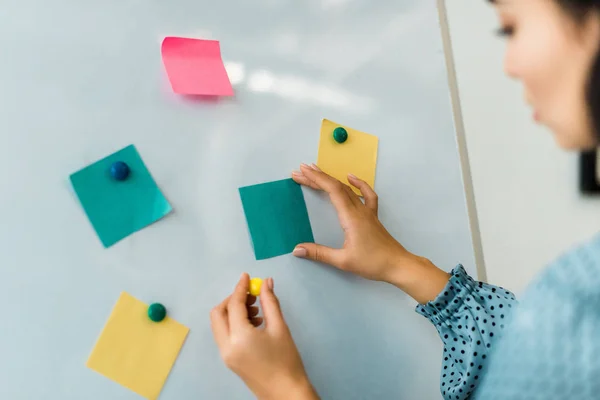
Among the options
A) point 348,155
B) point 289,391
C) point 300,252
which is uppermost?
point 348,155

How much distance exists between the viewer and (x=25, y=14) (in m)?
0.45

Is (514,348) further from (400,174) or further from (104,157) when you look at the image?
(104,157)

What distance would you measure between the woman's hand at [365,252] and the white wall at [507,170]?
37 cm

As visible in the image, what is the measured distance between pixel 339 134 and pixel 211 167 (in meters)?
0.16

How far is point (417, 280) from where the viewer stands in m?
0.56

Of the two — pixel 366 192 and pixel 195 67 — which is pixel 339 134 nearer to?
pixel 366 192

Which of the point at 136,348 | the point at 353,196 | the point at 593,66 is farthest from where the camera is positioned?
the point at 353,196

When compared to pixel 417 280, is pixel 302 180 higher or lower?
higher

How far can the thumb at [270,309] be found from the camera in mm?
455

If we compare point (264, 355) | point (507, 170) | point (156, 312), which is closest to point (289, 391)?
point (264, 355)

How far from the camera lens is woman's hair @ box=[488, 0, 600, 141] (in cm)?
34

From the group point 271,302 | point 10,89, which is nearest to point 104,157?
point 10,89

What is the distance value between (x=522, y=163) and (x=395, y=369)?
55cm

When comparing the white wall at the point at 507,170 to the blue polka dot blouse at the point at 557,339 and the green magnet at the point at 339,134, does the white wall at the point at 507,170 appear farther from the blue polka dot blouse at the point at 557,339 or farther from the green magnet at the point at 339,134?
the blue polka dot blouse at the point at 557,339
